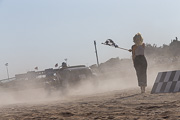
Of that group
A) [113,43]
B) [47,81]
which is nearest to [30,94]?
[47,81]

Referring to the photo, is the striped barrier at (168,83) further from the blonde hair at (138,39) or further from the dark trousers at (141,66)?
the blonde hair at (138,39)

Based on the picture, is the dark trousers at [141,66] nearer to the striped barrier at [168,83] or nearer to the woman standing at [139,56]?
the woman standing at [139,56]

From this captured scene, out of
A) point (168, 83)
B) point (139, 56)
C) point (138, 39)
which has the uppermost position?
point (138, 39)

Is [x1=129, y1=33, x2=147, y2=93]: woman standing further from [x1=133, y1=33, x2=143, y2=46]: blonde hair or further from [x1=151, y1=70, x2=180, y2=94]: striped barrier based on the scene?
[x1=151, y1=70, x2=180, y2=94]: striped barrier

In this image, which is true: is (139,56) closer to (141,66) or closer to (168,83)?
(141,66)

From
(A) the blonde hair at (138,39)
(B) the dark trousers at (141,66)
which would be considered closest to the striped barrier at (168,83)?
(B) the dark trousers at (141,66)

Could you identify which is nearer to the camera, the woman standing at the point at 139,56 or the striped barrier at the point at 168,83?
the striped barrier at the point at 168,83

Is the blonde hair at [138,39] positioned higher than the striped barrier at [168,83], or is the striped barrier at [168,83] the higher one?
the blonde hair at [138,39]

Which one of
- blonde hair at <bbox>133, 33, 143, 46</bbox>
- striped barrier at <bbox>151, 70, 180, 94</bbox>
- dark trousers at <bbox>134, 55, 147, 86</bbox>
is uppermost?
blonde hair at <bbox>133, 33, 143, 46</bbox>

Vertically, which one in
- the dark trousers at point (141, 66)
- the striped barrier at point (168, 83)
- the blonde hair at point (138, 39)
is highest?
the blonde hair at point (138, 39)

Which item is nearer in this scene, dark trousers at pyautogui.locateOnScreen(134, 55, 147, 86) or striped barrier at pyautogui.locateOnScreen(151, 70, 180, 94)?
striped barrier at pyautogui.locateOnScreen(151, 70, 180, 94)

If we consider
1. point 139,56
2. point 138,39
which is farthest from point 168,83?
point 138,39

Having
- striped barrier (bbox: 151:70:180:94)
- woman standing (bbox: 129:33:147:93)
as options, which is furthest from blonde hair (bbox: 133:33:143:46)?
striped barrier (bbox: 151:70:180:94)

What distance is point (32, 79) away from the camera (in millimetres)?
23812
